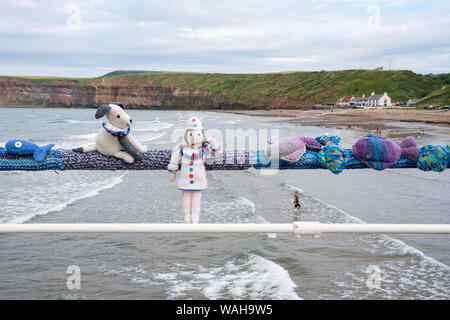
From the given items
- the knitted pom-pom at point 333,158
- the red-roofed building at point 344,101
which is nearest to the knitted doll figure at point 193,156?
the knitted pom-pom at point 333,158

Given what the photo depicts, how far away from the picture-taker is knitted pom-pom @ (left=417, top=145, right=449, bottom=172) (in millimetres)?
2689

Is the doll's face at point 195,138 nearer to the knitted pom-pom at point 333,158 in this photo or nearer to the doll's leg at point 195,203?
the doll's leg at point 195,203

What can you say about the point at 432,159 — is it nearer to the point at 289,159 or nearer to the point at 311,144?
the point at 311,144

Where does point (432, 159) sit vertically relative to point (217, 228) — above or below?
above

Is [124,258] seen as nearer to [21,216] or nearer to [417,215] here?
[21,216]

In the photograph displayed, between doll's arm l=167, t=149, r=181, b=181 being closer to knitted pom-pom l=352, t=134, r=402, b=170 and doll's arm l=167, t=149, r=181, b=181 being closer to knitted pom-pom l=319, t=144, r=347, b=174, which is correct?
knitted pom-pom l=319, t=144, r=347, b=174

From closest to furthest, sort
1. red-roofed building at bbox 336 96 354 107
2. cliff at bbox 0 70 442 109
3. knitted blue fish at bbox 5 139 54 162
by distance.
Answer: knitted blue fish at bbox 5 139 54 162
red-roofed building at bbox 336 96 354 107
cliff at bbox 0 70 442 109

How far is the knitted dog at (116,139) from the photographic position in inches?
105

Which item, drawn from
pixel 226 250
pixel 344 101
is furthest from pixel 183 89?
pixel 226 250

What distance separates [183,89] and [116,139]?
16271 centimetres

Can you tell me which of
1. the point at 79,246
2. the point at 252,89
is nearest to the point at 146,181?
the point at 79,246

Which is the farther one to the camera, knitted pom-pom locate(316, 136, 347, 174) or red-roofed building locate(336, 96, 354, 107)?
red-roofed building locate(336, 96, 354, 107)

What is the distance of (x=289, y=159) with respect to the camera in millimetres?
2711

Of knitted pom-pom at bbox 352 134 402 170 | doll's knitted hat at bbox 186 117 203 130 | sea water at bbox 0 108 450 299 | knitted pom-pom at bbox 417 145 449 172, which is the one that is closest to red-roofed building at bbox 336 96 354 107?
sea water at bbox 0 108 450 299
